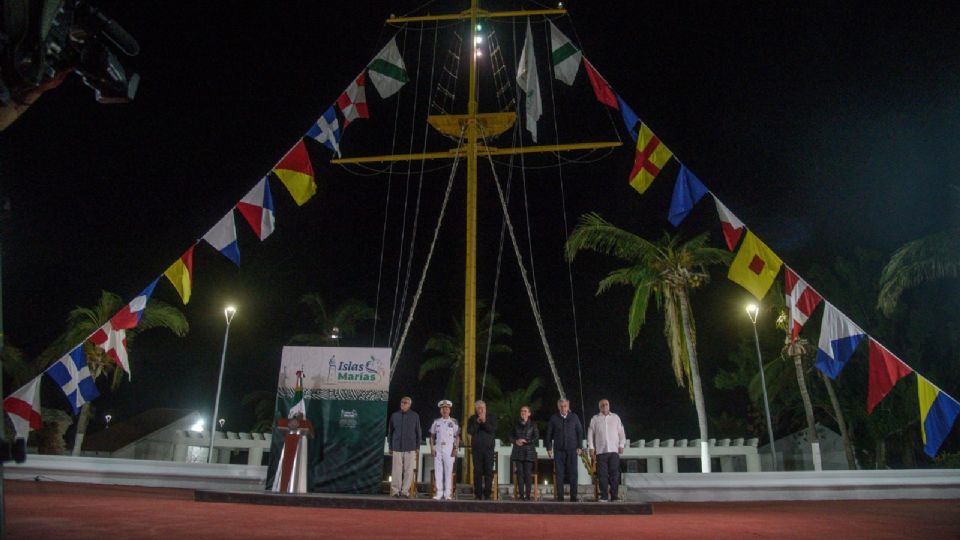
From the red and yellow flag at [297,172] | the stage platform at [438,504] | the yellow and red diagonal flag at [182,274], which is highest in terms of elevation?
the red and yellow flag at [297,172]

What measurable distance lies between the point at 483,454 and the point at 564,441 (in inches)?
52.2

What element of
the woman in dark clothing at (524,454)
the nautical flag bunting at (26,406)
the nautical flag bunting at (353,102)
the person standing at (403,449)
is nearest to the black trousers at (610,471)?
the woman in dark clothing at (524,454)

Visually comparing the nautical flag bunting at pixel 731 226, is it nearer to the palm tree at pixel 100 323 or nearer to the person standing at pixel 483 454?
the person standing at pixel 483 454

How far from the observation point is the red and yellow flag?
483 inches

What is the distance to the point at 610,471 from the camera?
9.56m

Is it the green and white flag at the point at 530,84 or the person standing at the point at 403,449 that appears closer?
the person standing at the point at 403,449

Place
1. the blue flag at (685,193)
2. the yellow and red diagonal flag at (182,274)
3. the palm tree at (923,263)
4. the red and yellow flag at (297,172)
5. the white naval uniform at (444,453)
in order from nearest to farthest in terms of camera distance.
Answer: the white naval uniform at (444,453), the yellow and red diagonal flag at (182,274), the blue flag at (685,193), the red and yellow flag at (297,172), the palm tree at (923,263)

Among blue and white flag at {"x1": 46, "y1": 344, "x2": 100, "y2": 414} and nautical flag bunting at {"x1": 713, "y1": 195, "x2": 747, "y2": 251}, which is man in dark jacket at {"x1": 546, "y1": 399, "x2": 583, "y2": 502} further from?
blue and white flag at {"x1": 46, "y1": 344, "x2": 100, "y2": 414}

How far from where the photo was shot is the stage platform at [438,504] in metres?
8.30

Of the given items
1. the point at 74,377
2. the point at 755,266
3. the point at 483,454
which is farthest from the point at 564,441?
the point at 74,377

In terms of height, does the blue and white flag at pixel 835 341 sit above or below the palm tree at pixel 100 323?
below

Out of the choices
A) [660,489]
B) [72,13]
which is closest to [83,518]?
[72,13]

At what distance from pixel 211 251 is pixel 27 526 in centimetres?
3319

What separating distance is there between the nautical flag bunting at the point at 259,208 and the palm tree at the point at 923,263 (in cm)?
1489
